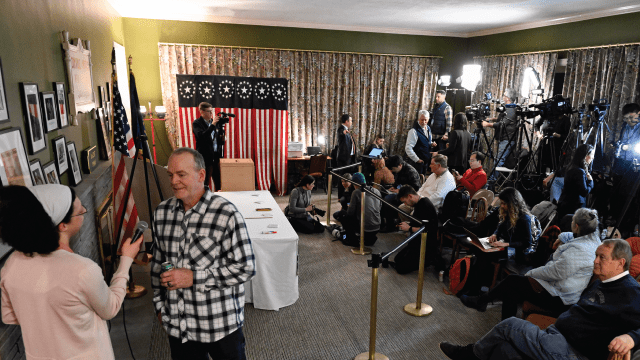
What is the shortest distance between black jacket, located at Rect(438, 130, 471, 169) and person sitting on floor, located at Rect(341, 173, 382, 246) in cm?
219

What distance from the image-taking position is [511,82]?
23.5 ft

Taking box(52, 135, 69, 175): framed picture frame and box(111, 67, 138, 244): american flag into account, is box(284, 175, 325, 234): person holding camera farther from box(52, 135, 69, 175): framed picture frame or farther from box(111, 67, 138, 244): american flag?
box(52, 135, 69, 175): framed picture frame

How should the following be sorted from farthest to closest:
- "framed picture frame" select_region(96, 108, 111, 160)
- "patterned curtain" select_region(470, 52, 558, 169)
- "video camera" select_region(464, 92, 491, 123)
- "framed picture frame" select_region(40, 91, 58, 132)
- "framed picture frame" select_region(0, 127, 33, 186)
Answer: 1. "video camera" select_region(464, 92, 491, 123)
2. "patterned curtain" select_region(470, 52, 558, 169)
3. "framed picture frame" select_region(96, 108, 111, 160)
4. "framed picture frame" select_region(40, 91, 58, 132)
5. "framed picture frame" select_region(0, 127, 33, 186)

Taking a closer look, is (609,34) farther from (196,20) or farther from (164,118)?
(164,118)

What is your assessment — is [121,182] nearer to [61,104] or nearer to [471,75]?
[61,104]

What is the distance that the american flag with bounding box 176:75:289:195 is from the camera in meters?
6.54

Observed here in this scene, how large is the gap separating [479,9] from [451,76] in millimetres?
2725

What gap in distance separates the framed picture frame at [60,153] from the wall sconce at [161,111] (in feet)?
13.0

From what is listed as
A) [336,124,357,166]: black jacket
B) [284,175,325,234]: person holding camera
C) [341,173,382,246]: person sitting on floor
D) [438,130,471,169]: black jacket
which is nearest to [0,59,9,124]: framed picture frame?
[284,175,325,234]: person holding camera

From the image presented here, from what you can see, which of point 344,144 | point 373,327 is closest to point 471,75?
point 344,144

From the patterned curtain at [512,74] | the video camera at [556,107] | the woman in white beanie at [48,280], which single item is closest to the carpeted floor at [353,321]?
the woman in white beanie at [48,280]

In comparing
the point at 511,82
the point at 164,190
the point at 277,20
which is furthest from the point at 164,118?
the point at 511,82

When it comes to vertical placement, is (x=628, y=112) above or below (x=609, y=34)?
below

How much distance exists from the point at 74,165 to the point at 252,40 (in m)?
4.81
